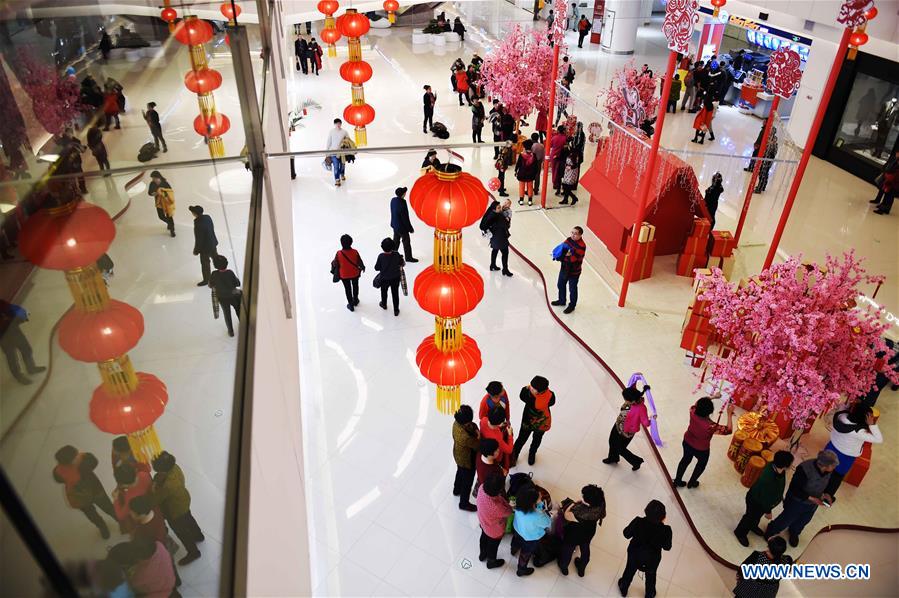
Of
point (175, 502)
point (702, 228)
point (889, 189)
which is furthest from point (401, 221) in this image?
point (889, 189)

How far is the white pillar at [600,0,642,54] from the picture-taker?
2022cm

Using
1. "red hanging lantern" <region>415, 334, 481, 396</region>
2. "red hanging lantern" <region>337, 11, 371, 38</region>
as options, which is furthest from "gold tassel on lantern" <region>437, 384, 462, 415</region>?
"red hanging lantern" <region>337, 11, 371, 38</region>

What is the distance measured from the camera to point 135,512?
42.1 inches

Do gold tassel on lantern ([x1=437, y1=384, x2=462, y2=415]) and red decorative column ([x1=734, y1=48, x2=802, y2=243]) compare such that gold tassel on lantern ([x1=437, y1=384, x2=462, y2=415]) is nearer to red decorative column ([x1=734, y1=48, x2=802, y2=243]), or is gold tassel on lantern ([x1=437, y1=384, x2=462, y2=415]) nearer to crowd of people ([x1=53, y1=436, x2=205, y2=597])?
crowd of people ([x1=53, y1=436, x2=205, y2=597])

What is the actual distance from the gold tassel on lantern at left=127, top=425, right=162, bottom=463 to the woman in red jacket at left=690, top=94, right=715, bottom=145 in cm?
1443

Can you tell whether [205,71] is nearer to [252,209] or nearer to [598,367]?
[252,209]

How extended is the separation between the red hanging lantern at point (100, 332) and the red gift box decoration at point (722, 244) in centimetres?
839

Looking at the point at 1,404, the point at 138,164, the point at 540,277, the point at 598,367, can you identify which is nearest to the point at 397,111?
the point at 540,277

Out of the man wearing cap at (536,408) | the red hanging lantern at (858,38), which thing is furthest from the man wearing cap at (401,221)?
the red hanging lantern at (858,38)

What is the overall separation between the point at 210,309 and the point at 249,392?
0.48m

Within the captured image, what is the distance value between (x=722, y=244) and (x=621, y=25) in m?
15.1

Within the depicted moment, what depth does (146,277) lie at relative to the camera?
1.45 meters

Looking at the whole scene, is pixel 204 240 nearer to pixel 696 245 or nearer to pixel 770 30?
pixel 696 245

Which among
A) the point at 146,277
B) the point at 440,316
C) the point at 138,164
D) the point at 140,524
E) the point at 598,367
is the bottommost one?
the point at 598,367
